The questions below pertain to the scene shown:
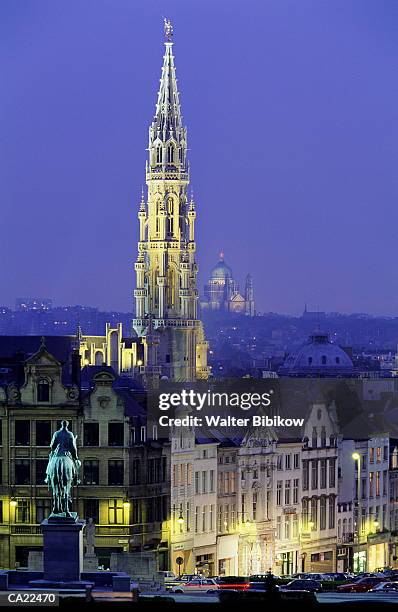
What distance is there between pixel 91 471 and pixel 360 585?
44.4 feet

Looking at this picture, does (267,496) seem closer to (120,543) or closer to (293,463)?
(293,463)

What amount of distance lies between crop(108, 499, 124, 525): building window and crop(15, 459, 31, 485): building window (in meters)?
2.10

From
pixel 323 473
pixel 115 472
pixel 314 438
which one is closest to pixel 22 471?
pixel 115 472

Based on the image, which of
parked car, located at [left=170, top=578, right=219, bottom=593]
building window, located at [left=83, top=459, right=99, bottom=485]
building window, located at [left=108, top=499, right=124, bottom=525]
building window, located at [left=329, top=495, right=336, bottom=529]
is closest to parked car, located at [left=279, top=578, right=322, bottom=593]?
parked car, located at [left=170, top=578, right=219, bottom=593]

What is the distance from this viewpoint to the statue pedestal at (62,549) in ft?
241

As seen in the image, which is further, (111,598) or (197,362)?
(197,362)

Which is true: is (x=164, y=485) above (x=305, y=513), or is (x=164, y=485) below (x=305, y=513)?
above

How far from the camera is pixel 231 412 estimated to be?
98000 millimetres

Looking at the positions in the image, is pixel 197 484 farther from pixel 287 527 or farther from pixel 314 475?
pixel 314 475

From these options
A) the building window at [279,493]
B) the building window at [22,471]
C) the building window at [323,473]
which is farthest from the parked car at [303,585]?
the building window at [323,473]

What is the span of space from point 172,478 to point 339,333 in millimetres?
94296

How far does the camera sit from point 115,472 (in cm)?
8912

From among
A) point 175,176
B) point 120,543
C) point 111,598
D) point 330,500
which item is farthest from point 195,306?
point 111,598

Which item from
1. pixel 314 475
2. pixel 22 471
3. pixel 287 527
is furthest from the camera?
pixel 314 475
